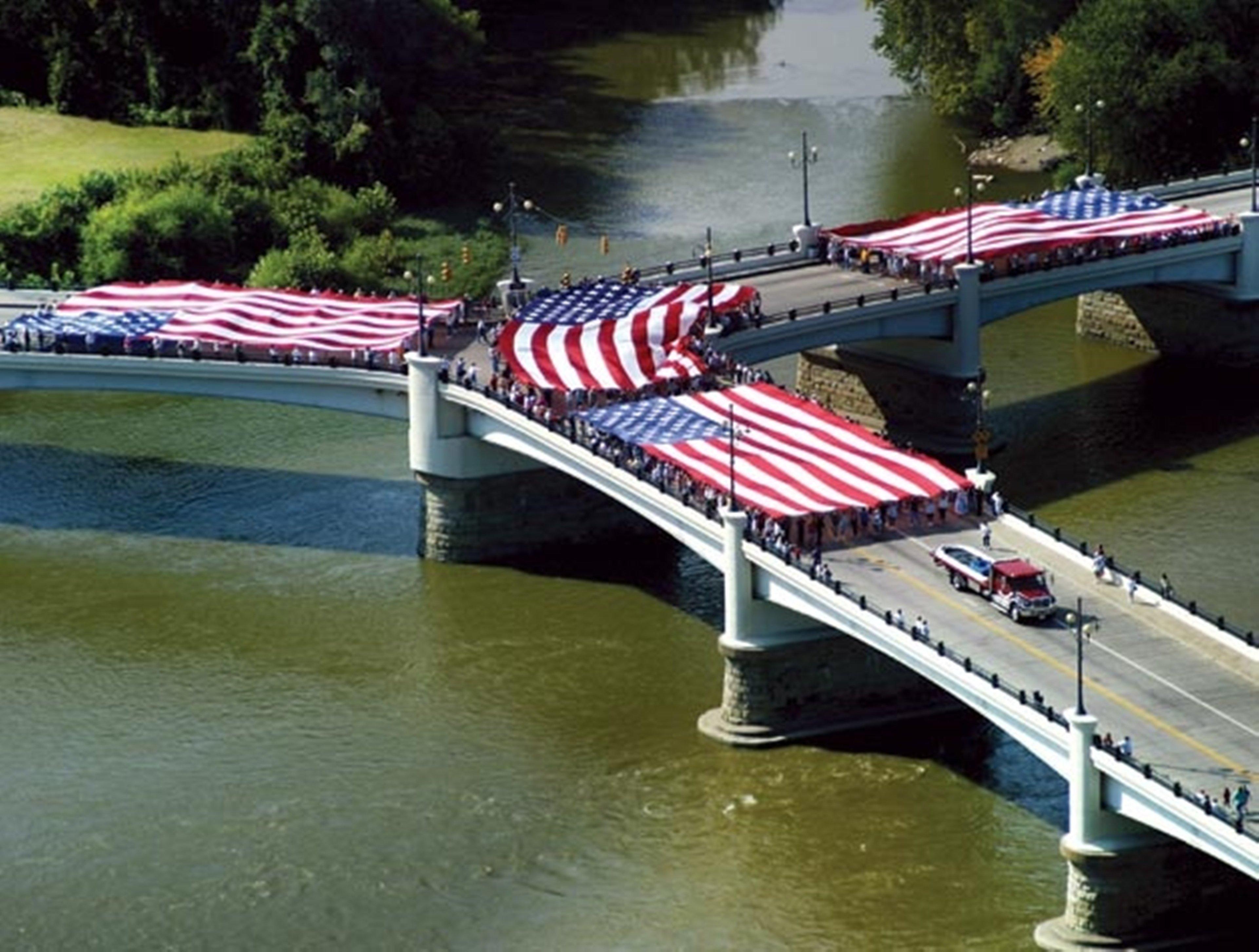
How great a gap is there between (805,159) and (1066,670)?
44.0m

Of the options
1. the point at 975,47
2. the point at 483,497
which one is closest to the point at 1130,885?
the point at 483,497

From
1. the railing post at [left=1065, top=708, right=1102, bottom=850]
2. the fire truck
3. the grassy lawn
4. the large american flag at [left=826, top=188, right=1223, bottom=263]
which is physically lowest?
the railing post at [left=1065, top=708, right=1102, bottom=850]

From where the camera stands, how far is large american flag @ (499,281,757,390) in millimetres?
109625

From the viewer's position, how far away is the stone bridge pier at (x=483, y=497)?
110 meters

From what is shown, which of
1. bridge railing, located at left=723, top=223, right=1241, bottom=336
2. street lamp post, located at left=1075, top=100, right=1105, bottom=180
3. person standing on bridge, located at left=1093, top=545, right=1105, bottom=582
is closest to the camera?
person standing on bridge, located at left=1093, top=545, right=1105, bottom=582

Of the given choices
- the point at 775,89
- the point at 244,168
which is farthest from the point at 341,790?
the point at 775,89

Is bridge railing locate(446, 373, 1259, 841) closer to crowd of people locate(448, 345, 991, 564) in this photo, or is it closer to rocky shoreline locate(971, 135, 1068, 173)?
crowd of people locate(448, 345, 991, 564)

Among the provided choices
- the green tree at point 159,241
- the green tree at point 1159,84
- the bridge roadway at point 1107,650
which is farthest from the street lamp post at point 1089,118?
the bridge roadway at point 1107,650

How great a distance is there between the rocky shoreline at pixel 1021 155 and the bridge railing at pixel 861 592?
61005 mm

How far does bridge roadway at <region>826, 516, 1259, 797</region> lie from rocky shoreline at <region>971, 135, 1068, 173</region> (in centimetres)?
7595

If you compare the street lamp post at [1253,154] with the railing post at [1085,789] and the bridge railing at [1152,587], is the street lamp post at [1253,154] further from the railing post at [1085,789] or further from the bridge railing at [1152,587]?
the railing post at [1085,789]

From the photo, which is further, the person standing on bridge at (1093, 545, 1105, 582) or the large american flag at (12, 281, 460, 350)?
the large american flag at (12, 281, 460, 350)

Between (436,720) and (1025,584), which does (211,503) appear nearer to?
(436,720)

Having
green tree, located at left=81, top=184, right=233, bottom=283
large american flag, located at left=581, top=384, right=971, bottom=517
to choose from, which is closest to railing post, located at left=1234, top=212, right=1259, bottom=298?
large american flag, located at left=581, top=384, right=971, bottom=517
